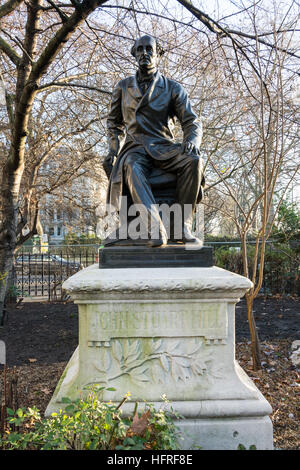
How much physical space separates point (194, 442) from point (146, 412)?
1.57 ft

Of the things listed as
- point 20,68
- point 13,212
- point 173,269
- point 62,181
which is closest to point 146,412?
point 173,269

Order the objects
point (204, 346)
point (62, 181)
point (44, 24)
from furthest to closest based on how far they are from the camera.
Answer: point (62, 181) → point (44, 24) → point (204, 346)

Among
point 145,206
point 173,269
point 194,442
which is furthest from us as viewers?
point 145,206

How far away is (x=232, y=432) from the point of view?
2469mm

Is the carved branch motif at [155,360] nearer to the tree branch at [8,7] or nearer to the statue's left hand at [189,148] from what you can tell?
the statue's left hand at [189,148]

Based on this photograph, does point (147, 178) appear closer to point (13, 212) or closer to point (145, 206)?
point (145, 206)

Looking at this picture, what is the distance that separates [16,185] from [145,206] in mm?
4080

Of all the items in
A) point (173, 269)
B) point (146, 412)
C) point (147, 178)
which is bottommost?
point (146, 412)

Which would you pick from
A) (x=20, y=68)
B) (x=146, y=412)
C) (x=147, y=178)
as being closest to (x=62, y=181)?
(x=20, y=68)

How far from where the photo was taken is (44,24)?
6887 millimetres

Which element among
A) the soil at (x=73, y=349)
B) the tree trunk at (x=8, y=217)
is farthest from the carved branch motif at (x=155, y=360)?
the tree trunk at (x=8, y=217)

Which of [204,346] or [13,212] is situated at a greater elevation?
[13,212]

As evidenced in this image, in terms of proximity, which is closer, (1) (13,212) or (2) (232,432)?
(2) (232,432)

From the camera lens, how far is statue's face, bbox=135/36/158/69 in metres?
3.22
